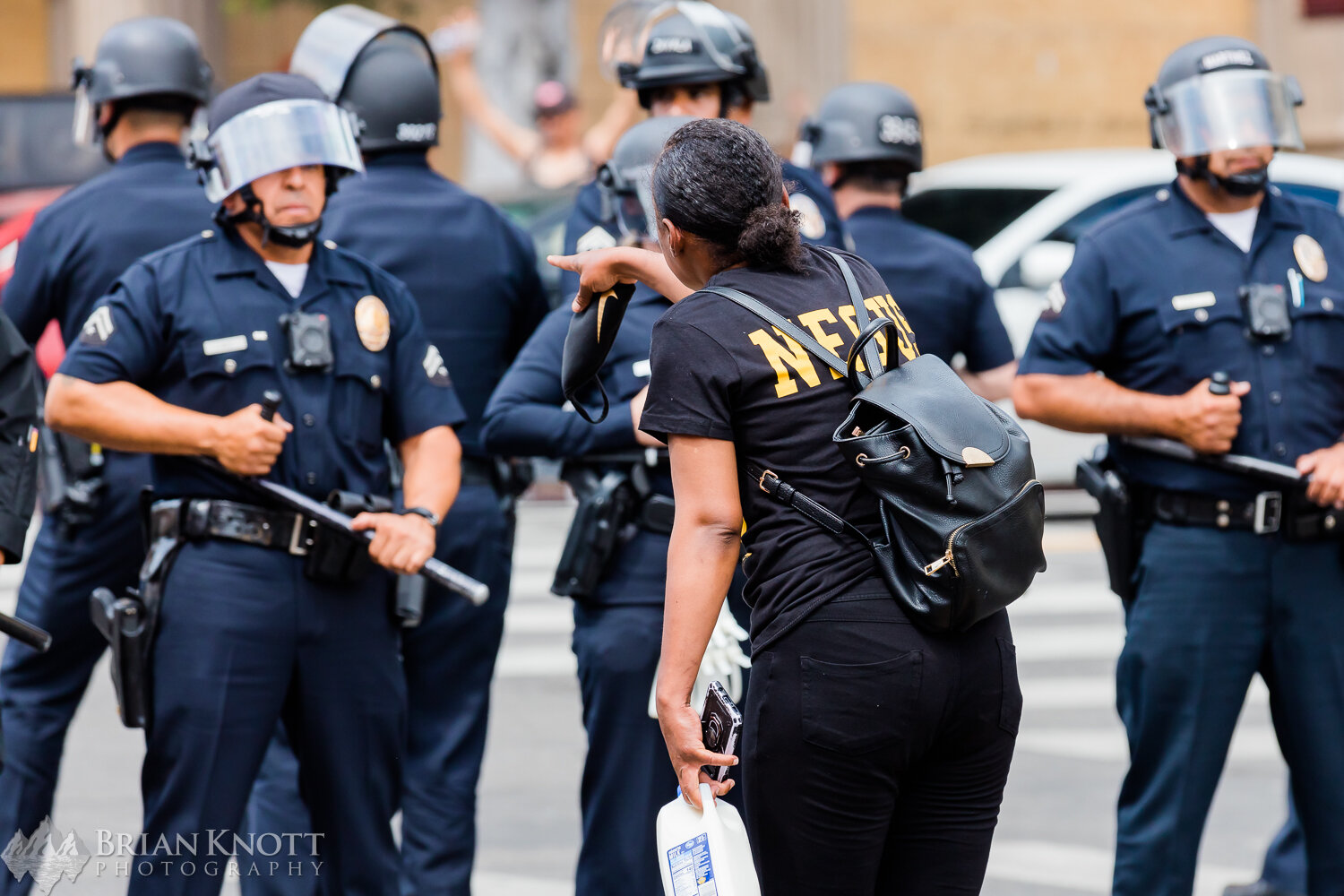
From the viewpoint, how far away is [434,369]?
4449 mm

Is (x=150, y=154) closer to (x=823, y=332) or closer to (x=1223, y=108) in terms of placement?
(x=823, y=332)

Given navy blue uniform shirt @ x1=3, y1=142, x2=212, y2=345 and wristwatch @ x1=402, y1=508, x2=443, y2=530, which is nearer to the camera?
wristwatch @ x1=402, y1=508, x2=443, y2=530

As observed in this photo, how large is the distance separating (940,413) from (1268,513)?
170 centimetres

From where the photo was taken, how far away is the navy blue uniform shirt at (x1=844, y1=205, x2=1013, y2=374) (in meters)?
5.55

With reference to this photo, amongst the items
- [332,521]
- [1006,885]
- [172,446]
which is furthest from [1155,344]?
[172,446]

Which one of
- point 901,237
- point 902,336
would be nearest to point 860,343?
point 902,336

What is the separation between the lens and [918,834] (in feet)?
10.7

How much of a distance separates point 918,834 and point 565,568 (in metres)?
1.39

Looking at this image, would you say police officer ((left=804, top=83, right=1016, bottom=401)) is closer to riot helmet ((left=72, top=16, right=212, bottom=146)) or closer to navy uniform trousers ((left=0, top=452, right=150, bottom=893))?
riot helmet ((left=72, top=16, right=212, bottom=146))

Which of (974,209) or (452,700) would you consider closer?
(452,700)

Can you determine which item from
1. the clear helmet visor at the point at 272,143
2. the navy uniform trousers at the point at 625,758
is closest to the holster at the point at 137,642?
the clear helmet visor at the point at 272,143

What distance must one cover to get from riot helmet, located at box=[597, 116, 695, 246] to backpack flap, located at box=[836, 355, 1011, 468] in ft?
4.98

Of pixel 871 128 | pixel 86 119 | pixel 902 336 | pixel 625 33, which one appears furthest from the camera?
pixel 871 128

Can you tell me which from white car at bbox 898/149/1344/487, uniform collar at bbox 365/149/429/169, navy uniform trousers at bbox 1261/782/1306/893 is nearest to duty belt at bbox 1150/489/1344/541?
navy uniform trousers at bbox 1261/782/1306/893
